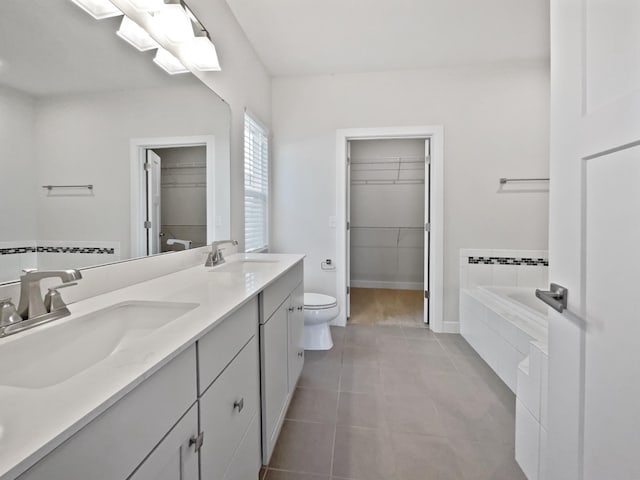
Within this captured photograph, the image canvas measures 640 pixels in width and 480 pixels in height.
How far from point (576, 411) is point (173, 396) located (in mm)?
957

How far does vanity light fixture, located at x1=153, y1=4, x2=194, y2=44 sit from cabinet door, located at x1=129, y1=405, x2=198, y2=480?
1.61 m

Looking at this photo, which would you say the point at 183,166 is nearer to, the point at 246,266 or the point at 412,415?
the point at 246,266

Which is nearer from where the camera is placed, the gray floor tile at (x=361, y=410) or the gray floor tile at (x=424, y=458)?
the gray floor tile at (x=424, y=458)

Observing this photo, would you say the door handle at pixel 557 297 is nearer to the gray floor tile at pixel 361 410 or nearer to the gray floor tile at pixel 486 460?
the gray floor tile at pixel 486 460

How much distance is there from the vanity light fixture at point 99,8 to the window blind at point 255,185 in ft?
3.88

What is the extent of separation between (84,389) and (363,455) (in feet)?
4.24

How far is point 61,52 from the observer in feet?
2.94

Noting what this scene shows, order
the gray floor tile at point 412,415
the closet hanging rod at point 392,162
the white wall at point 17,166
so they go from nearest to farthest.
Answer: the white wall at point 17,166, the gray floor tile at point 412,415, the closet hanging rod at point 392,162

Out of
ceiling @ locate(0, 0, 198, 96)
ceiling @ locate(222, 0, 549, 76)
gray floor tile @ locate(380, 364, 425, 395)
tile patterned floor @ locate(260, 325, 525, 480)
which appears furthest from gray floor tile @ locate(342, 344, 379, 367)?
ceiling @ locate(222, 0, 549, 76)

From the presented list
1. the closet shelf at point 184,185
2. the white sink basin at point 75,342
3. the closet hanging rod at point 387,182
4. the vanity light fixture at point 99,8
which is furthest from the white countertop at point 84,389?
the closet hanging rod at point 387,182

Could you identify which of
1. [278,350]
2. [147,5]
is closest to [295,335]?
[278,350]

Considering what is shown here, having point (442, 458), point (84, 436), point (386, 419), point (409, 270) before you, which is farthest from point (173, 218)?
point (409, 270)

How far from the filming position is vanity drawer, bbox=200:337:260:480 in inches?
28.8

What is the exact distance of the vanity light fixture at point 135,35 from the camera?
115 cm
